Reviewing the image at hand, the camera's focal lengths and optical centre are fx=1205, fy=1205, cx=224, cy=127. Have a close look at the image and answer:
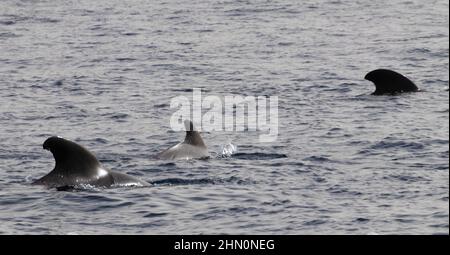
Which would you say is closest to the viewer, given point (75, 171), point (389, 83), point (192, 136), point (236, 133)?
point (75, 171)

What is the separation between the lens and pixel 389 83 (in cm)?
3609

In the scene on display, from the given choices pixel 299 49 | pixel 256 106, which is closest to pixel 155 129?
pixel 256 106

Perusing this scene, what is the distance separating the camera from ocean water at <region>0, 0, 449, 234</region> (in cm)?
2211

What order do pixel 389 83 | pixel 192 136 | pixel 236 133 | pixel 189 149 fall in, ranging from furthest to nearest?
pixel 389 83, pixel 236 133, pixel 192 136, pixel 189 149

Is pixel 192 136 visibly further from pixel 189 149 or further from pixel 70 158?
pixel 70 158

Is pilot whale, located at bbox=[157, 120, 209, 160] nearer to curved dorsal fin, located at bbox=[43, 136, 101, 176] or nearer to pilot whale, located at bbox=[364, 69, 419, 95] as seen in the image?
curved dorsal fin, located at bbox=[43, 136, 101, 176]

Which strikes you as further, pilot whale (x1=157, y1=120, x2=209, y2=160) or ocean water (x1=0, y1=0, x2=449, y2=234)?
pilot whale (x1=157, y1=120, x2=209, y2=160)

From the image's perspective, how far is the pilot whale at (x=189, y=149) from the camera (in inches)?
1065

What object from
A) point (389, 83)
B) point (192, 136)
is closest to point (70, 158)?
point (192, 136)

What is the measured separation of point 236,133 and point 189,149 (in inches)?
149

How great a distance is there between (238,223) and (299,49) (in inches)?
1052

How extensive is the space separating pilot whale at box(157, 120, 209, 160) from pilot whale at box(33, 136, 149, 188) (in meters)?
2.86

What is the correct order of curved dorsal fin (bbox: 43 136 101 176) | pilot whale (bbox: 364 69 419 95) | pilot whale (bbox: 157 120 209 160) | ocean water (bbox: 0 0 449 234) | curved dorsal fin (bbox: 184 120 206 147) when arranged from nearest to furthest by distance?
ocean water (bbox: 0 0 449 234), curved dorsal fin (bbox: 43 136 101 176), pilot whale (bbox: 157 120 209 160), curved dorsal fin (bbox: 184 120 206 147), pilot whale (bbox: 364 69 419 95)

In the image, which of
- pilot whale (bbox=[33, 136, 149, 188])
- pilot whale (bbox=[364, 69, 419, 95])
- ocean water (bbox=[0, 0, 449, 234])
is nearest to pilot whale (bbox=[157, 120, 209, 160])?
ocean water (bbox=[0, 0, 449, 234])
